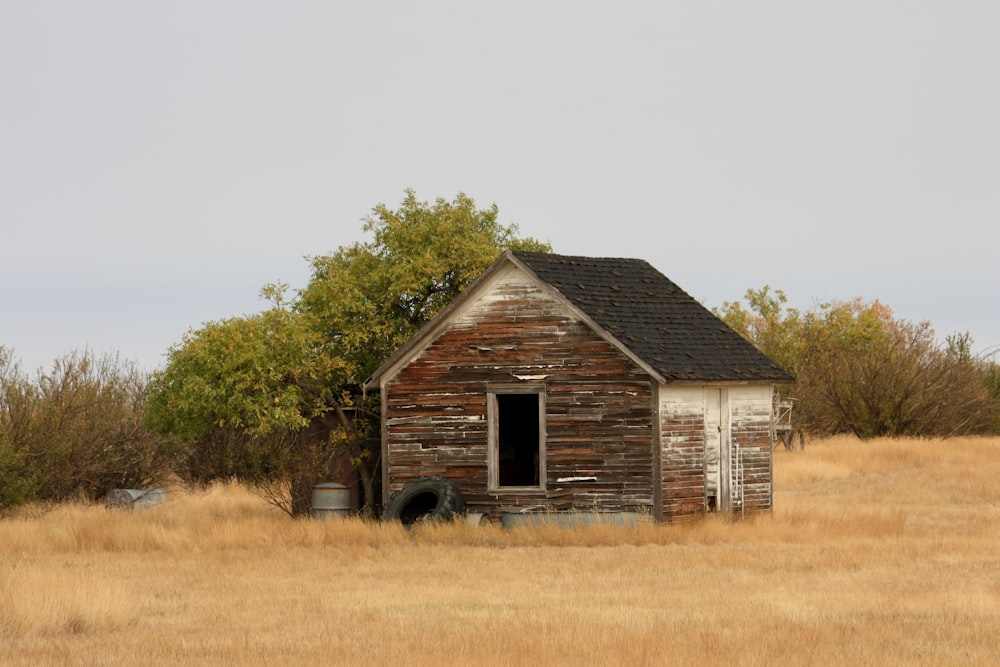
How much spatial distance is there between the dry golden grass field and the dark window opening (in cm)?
490

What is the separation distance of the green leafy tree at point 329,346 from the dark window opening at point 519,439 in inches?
103

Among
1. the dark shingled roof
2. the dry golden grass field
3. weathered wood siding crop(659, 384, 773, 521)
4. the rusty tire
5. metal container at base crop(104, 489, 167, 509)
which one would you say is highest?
the dark shingled roof

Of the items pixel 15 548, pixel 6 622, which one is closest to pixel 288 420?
pixel 15 548

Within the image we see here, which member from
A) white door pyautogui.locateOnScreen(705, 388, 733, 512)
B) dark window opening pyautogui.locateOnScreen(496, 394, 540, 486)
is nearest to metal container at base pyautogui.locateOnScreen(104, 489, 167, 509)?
dark window opening pyautogui.locateOnScreen(496, 394, 540, 486)

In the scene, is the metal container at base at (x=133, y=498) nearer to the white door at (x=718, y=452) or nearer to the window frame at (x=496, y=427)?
the window frame at (x=496, y=427)

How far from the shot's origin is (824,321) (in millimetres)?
69312

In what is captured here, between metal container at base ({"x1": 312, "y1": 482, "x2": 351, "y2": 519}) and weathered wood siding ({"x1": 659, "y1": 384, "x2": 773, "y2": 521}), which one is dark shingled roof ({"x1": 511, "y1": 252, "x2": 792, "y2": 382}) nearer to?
weathered wood siding ({"x1": 659, "y1": 384, "x2": 773, "y2": 521})

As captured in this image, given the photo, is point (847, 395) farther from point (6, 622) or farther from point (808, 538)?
point (6, 622)

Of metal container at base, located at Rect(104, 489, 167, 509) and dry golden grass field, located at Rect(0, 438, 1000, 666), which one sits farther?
metal container at base, located at Rect(104, 489, 167, 509)

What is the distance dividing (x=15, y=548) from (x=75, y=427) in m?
8.66

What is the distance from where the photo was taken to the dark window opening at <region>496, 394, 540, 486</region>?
2664 cm

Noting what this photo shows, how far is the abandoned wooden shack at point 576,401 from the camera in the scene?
70.7ft

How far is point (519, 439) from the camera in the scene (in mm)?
26984

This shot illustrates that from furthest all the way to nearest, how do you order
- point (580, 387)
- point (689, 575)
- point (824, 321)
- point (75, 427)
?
point (824, 321) < point (75, 427) < point (580, 387) < point (689, 575)
